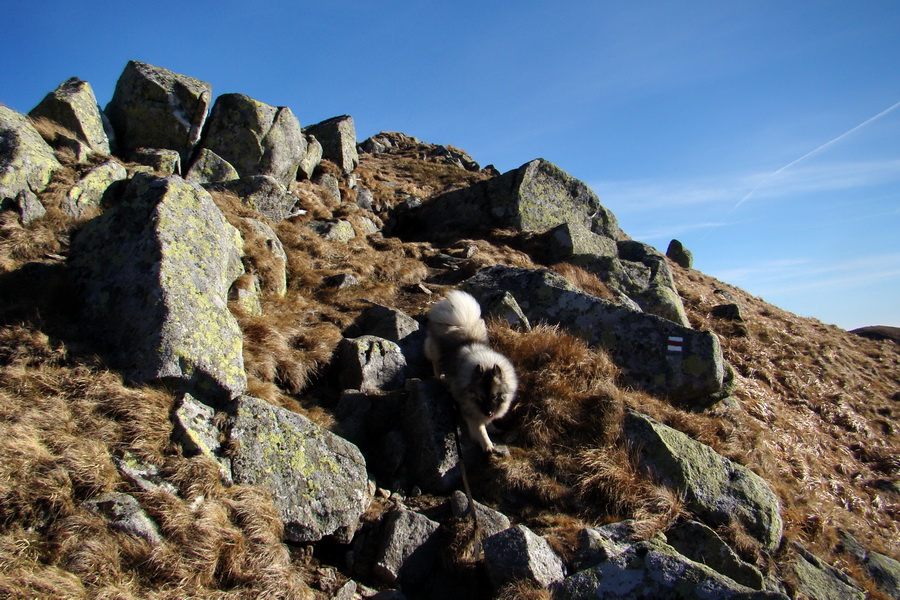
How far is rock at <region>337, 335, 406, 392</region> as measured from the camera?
8055mm

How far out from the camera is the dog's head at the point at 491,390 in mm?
7222

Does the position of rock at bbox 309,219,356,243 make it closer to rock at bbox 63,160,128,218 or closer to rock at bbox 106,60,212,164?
rock at bbox 106,60,212,164

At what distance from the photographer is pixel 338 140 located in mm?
20781

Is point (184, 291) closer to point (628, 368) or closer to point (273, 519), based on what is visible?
point (273, 519)

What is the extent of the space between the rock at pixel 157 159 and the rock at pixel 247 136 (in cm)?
240

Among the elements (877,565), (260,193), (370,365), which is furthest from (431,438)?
(260,193)

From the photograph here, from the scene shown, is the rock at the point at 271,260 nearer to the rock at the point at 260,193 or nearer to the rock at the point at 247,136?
the rock at the point at 260,193

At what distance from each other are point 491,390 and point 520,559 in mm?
2588

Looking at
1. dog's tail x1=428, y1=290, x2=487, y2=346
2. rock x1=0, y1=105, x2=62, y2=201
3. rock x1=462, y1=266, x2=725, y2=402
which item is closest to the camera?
rock x1=0, y1=105, x2=62, y2=201

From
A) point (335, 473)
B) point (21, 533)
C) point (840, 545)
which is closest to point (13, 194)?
point (21, 533)

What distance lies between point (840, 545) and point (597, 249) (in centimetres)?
1096

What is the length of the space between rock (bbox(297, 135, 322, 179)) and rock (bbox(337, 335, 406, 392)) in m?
11.0

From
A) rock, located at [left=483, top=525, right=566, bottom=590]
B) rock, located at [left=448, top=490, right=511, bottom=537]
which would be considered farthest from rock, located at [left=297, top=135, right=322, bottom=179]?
rock, located at [left=483, top=525, right=566, bottom=590]

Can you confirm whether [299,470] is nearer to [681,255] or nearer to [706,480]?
[706,480]
